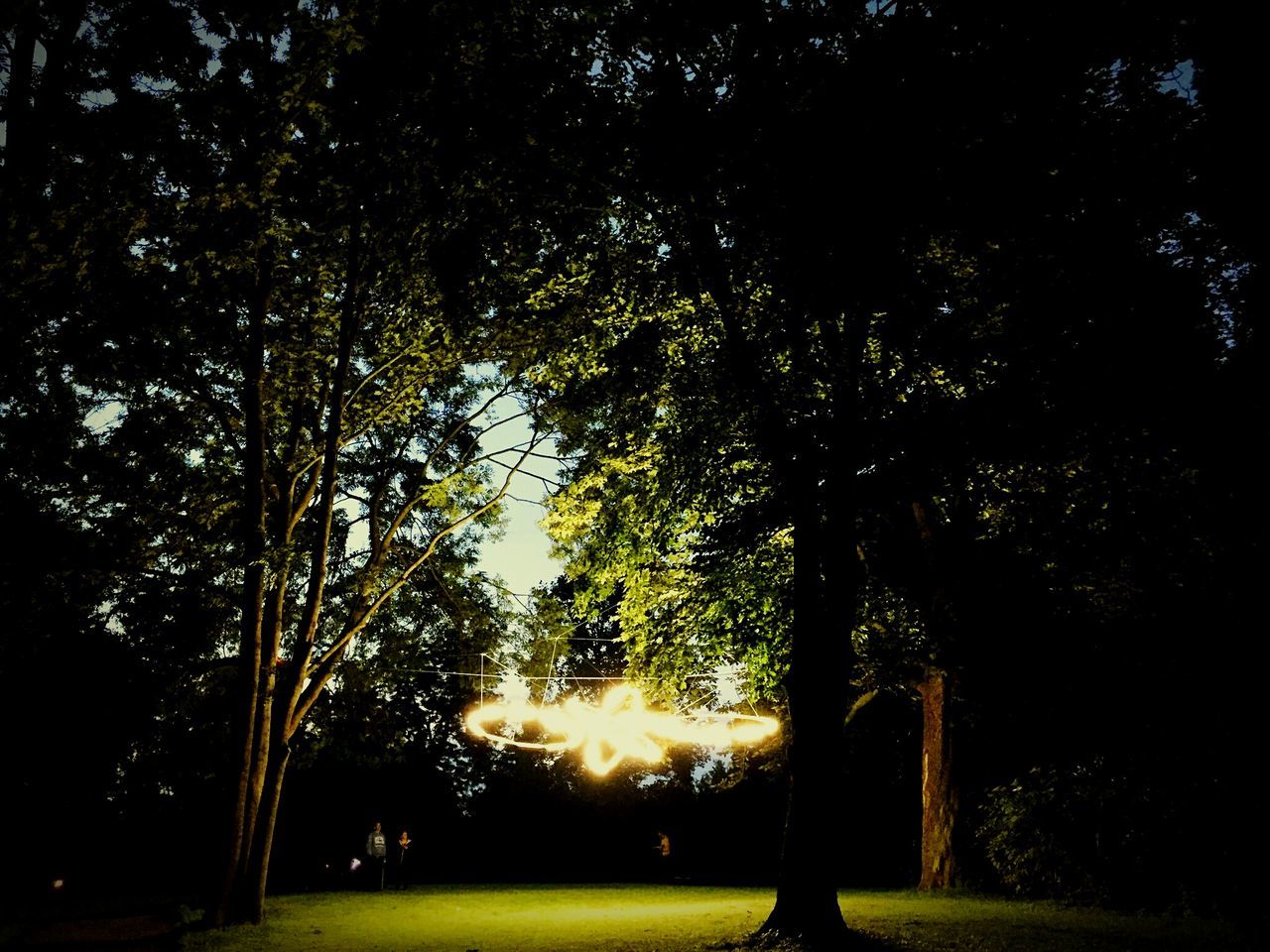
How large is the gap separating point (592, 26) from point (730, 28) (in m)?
1.83

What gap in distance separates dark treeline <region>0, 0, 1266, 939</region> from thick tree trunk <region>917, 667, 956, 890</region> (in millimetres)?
145

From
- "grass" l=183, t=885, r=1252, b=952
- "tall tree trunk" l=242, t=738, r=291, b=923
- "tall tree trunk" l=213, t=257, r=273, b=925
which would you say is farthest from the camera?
"tall tree trunk" l=242, t=738, r=291, b=923

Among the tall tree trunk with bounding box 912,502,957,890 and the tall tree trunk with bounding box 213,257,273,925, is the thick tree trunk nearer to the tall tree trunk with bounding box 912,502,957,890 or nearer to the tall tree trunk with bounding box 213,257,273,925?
the tall tree trunk with bounding box 912,502,957,890

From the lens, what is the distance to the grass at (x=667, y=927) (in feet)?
31.2

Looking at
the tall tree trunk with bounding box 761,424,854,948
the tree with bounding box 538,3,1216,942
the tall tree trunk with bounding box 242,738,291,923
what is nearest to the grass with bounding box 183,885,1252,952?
the tall tree trunk with bounding box 242,738,291,923

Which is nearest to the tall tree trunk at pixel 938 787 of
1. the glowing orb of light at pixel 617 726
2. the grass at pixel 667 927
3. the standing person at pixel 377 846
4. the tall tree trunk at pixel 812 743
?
the grass at pixel 667 927

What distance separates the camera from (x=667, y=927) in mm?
11977

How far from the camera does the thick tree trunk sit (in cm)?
1747

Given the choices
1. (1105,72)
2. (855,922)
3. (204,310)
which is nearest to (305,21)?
(204,310)

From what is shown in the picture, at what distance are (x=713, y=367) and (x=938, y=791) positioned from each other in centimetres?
1241

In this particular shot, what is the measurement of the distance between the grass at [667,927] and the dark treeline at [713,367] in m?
1.07

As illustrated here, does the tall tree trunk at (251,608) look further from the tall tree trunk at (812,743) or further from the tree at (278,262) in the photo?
the tall tree trunk at (812,743)

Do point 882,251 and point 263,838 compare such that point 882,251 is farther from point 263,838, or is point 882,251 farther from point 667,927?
point 263,838

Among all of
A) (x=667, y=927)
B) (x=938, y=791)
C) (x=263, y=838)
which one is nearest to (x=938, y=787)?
(x=938, y=791)
